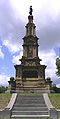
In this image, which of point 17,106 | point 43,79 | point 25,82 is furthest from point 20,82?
point 17,106

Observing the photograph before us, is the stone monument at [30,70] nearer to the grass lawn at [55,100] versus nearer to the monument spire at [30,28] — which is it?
the monument spire at [30,28]

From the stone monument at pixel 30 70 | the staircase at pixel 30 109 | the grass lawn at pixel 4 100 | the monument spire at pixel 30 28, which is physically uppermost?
the monument spire at pixel 30 28

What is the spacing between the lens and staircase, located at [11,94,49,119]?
86.5 ft

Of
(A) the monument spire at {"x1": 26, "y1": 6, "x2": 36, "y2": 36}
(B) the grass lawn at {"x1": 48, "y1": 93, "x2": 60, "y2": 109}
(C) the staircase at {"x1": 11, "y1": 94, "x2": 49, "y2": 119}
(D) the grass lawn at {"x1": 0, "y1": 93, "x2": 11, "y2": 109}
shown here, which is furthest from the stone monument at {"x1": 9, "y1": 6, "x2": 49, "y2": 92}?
(C) the staircase at {"x1": 11, "y1": 94, "x2": 49, "y2": 119}

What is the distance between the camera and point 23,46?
48.1m

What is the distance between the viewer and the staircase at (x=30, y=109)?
26359 mm

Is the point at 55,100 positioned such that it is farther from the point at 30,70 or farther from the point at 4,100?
the point at 30,70

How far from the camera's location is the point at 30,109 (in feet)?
93.5

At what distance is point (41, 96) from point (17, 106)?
19.0ft

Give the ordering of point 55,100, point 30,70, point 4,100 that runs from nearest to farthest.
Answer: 1. point 55,100
2. point 4,100
3. point 30,70

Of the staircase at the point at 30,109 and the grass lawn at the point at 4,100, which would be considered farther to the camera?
Answer: the grass lawn at the point at 4,100

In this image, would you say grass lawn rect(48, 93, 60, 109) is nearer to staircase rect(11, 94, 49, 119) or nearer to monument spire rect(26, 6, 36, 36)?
staircase rect(11, 94, 49, 119)

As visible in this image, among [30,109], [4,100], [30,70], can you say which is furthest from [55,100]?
[30,70]

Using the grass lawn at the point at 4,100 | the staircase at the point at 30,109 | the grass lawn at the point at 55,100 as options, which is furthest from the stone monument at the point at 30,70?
the staircase at the point at 30,109
